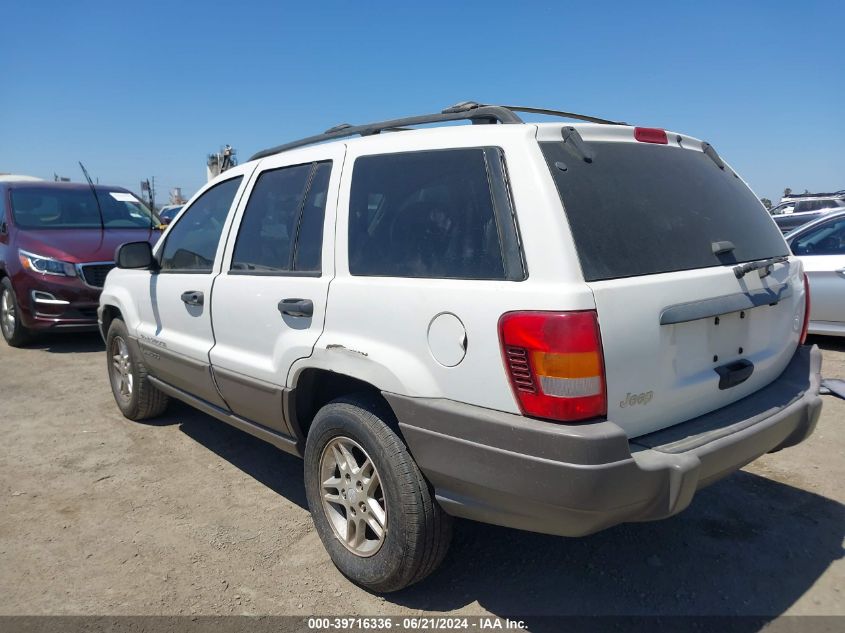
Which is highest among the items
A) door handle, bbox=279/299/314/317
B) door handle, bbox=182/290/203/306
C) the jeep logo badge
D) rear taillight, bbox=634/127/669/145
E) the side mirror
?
rear taillight, bbox=634/127/669/145

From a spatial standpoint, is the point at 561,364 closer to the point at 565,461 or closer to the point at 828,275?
the point at 565,461

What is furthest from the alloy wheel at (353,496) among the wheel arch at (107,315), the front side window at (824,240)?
the front side window at (824,240)

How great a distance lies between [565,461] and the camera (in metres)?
1.96

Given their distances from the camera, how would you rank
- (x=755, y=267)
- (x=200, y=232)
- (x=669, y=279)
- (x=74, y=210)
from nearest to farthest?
(x=669, y=279), (x=755, y=267), (x=200, y=232), (x=74, y=210)

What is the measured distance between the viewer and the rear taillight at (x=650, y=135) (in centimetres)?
263

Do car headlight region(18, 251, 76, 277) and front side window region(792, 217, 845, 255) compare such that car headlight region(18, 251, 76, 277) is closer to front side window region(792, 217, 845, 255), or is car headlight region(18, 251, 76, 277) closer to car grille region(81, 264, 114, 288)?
car grille region(81, 264, 114, 288)

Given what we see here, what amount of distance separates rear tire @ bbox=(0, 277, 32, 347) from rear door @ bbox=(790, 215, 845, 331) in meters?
8.57

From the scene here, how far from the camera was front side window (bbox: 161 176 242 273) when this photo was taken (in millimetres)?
3717

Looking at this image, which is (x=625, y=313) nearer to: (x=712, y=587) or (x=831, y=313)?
(x=712, y=587)

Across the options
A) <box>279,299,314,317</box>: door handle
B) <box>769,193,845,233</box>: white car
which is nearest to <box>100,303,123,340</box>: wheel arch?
<box>279,299,314,317</box>: door handle

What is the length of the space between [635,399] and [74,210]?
318 inches

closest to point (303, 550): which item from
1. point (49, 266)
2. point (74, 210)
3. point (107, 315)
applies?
point (107, 315)

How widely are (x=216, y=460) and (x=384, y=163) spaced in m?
2.54

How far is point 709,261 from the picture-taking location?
247 centimetres
